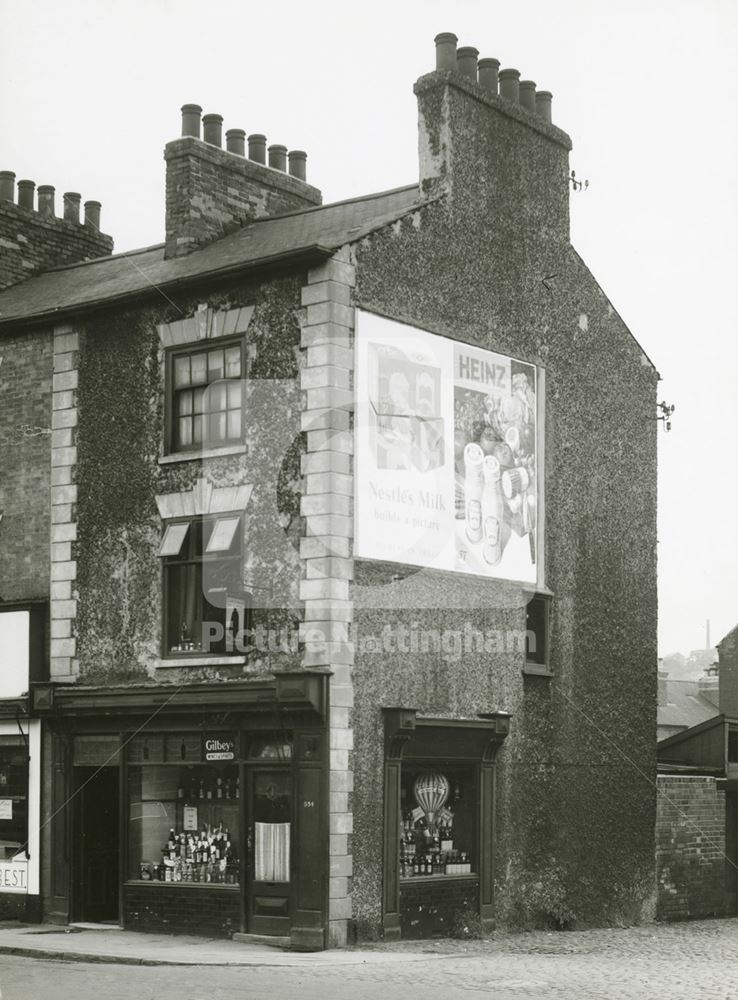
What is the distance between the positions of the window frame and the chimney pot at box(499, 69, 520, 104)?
625 centimetres

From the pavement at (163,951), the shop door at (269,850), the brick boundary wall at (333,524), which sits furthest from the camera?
the shop door at (269,850)

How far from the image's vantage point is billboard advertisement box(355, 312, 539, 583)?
789 inches

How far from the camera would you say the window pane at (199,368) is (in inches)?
826

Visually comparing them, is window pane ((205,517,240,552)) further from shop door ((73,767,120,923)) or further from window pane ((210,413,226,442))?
shop door ((73,767,120,923))

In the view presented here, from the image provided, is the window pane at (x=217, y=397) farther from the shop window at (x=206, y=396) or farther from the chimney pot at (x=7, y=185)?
the chimney pot at (x=7, y=185)

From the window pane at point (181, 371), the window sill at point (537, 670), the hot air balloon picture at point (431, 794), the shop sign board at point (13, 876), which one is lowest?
the shop sign board at point (13, 876)

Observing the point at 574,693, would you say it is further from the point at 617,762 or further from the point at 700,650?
the point at 700,650

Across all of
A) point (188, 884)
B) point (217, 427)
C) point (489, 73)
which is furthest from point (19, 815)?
point (489, 73)

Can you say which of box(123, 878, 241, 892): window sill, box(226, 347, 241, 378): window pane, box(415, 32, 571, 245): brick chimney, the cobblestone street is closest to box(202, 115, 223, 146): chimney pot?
box(415, 32, 571, 245): brick chimney

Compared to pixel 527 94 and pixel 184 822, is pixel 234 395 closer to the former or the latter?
pixel 184 822

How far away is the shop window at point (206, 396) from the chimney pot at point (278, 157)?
222 inches

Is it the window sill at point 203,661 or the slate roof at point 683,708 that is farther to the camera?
the slate roof at point 683,708

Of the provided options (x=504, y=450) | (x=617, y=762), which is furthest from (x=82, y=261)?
(x=617, y=762)

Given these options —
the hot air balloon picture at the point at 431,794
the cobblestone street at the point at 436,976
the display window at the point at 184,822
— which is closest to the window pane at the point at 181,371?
the display window at the point at 184,822
